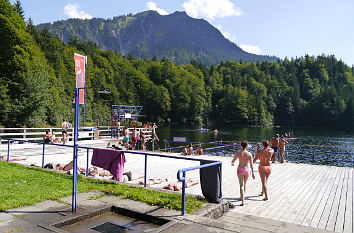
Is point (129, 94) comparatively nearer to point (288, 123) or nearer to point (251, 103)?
point (251, 103)

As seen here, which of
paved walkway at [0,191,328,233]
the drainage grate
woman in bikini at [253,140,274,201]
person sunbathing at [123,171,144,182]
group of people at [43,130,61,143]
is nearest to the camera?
paved walkway at [0,191,328,233]

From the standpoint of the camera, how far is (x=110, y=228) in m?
5.66

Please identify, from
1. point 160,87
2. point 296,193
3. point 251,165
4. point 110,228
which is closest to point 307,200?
point 296,193

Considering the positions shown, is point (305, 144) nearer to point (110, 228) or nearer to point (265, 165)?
point (265, 165)

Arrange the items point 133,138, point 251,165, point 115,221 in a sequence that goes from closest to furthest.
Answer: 1. point 115,221
2. point 251,165
3. point 133,138

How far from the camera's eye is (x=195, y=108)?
12325 centimetres

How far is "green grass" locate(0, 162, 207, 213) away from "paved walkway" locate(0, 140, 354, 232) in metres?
1.70

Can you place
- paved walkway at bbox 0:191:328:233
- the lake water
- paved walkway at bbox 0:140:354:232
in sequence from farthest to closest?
the lake water
paved walkway at bbox 0:140:354:232
paved walkway at bbox 0:191:328:233

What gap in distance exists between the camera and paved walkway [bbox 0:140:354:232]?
6938 mm

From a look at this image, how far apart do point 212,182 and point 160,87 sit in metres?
119

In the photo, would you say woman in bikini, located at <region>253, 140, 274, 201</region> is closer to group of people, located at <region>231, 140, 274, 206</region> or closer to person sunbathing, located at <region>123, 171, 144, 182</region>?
group of people, located at <region>231, 140, 274, 206</region>

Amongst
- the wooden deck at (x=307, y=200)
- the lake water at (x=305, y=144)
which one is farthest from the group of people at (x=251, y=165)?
the lake water at (x=305, y=144)

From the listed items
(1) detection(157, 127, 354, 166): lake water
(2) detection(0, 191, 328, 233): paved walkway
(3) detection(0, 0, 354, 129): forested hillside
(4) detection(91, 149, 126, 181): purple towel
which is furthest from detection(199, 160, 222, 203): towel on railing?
(3) detection(0, 0, 354, 129): forested hillside

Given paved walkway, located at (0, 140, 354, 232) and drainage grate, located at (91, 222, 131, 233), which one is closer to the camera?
drainage grate, located at (91, 222, 131, 233)
